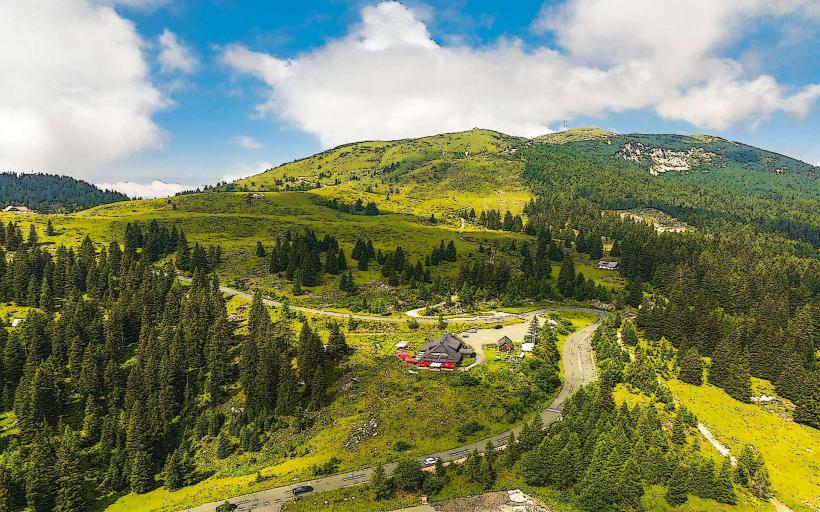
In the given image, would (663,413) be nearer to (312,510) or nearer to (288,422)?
(312,510)

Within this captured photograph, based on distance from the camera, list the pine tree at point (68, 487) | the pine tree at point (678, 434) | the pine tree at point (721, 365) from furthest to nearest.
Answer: the pine tree at point (721, 365) < the pine tree at point (68, 487) < the pine tree at point (678, 434)

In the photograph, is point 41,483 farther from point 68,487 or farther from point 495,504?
point 495,504

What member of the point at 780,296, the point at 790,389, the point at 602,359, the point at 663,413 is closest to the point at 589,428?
the point at 663,413

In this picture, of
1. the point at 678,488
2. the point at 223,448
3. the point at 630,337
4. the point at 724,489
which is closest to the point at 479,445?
the point at 678,488

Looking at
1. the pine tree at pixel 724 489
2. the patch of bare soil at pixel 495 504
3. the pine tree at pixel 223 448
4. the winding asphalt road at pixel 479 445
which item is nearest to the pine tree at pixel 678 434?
the pine tree at pixel 724 489

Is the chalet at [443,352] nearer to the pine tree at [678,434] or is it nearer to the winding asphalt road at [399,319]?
the winding asphalt road at [399,319]
